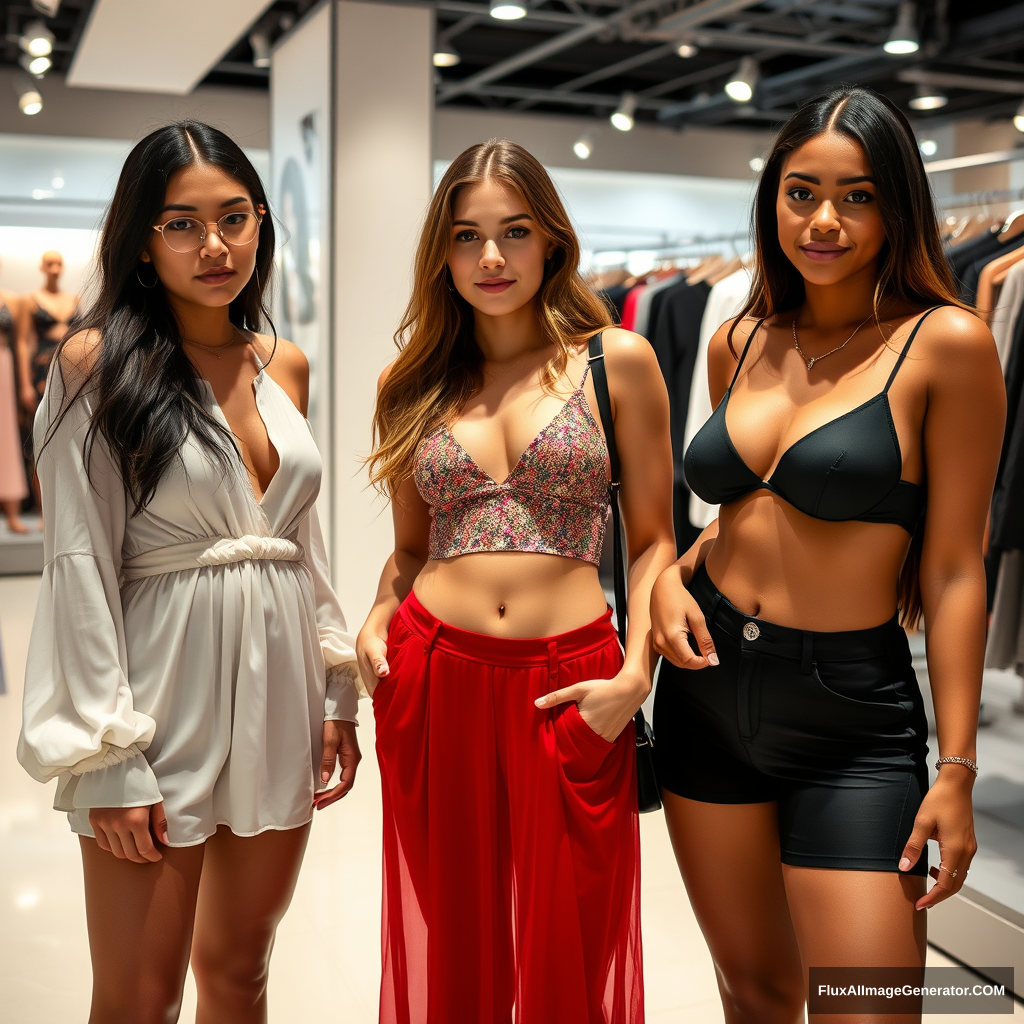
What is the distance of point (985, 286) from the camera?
11.6ft

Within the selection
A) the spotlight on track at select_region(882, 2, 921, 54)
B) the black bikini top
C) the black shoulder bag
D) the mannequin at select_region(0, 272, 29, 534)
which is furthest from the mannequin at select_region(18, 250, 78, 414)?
the black bikini top

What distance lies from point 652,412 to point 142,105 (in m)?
8.93

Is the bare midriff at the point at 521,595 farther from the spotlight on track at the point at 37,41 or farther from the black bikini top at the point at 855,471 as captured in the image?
the spotlight on track at the point at 37,41

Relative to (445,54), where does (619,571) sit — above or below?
below

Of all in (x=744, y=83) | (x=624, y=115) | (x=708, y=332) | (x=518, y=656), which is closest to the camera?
(x=518, y=656)

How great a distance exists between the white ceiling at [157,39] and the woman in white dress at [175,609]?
407 centimetres

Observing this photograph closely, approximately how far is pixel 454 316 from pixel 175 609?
75 cm

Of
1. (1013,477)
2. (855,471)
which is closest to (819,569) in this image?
(855,471)

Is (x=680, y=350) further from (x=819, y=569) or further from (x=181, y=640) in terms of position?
(x=181, y=640)

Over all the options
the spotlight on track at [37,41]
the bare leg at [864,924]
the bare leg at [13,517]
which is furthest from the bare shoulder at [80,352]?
the bare leg at [13,517]

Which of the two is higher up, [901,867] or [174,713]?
[174,713]

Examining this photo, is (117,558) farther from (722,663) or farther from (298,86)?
(298,86)

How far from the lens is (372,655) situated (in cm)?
203

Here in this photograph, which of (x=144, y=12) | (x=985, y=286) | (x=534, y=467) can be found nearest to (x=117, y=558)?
(x=534, y=467)
